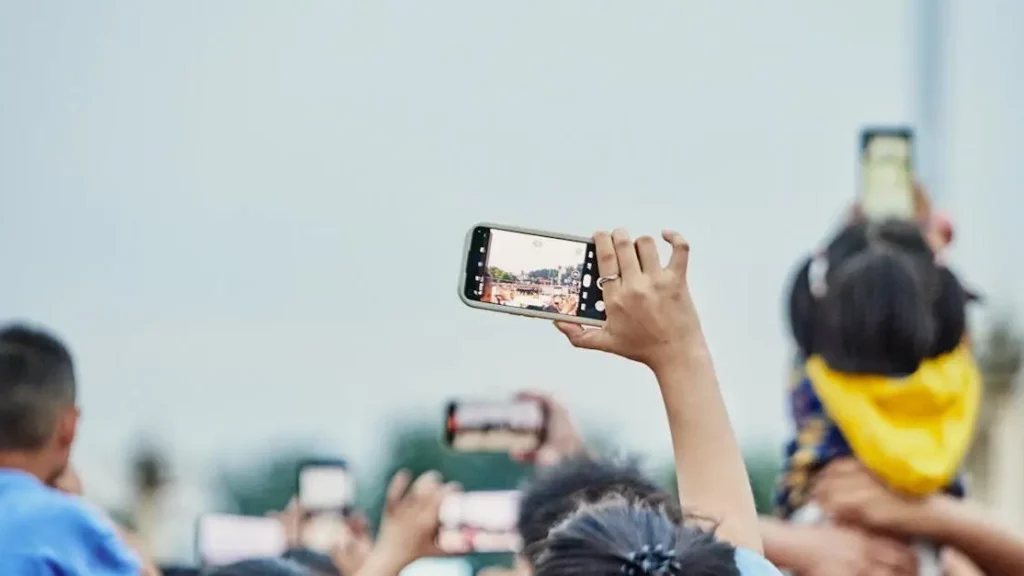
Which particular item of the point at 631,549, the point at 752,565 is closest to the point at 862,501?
the point at 752,565

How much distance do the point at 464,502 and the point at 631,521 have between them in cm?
166

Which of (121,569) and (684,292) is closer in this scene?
(684,292)

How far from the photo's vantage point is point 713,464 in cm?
234

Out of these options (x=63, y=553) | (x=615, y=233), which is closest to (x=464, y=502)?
(x=63, y=553)

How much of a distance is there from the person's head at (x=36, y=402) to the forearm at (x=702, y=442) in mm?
1144

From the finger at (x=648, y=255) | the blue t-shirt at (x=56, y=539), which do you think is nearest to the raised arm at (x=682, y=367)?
the finger at (x=648, y=255)

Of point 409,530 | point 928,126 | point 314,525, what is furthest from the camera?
point 928,126

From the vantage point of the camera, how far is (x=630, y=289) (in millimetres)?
2311

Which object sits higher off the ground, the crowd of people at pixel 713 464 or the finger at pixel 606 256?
the finger at pixel 606 256

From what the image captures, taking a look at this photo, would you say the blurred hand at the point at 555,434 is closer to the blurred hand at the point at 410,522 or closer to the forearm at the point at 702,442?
the blurred hand at the point at 410,522

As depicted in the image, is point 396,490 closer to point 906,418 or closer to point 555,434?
point 555,434

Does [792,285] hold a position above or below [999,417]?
above

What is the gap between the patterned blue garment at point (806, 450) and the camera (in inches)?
161

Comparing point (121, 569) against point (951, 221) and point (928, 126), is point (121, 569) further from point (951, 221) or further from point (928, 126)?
point (928, 126)
